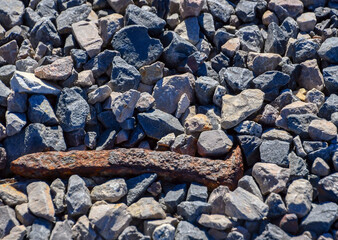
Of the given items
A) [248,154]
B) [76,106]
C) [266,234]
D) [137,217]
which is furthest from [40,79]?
[266,234]

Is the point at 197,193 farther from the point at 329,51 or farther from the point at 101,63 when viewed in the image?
the point at 329,51

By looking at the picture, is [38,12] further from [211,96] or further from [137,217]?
[137,217]

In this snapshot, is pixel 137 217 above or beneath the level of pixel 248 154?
beneath

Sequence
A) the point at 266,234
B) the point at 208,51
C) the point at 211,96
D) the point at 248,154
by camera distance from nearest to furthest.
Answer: the point at 266,234
the point at 248,154
the point at 211,96
the point at 208,51

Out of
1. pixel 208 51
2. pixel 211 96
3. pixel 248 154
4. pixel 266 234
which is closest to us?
pixel 266 234

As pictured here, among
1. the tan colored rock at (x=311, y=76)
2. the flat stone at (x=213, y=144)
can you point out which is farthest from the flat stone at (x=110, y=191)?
the tan colored rock at (x=311, y=76)

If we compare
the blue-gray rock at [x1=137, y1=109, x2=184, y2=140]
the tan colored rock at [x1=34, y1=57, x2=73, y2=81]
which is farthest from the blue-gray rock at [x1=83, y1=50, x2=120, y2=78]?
the blue-gray rock at [x1=137, y1=109, x2=184, y2=140]
